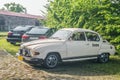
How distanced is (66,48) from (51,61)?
869 millimetres

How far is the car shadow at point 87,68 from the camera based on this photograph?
1051cm

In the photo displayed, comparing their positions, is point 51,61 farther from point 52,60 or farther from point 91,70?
point 91,70

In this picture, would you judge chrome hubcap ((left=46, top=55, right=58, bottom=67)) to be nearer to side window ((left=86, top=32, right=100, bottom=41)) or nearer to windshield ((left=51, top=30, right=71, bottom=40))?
windshield ((left=51, top=30, right=71, bottom=40))

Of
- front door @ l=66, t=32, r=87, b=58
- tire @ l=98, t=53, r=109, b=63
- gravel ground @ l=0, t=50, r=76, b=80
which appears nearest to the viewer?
gravel ground @ l=0, t=50, r=76, b=80

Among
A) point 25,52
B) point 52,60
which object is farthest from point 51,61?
point 25,52

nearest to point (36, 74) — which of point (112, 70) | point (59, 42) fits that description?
point (59, 42)

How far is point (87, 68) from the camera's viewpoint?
11.5 metres

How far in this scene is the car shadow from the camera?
10.5 m

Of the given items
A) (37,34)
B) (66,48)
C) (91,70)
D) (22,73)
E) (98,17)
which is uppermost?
(98,17)

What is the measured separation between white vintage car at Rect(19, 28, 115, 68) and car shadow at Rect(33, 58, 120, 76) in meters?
0.37

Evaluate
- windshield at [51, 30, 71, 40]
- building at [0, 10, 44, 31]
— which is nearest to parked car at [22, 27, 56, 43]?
windshield at [51, 30, 71, 40]

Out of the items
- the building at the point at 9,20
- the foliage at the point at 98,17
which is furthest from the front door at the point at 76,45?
the building at the point at 9,20

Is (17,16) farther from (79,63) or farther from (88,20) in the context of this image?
(79,63)

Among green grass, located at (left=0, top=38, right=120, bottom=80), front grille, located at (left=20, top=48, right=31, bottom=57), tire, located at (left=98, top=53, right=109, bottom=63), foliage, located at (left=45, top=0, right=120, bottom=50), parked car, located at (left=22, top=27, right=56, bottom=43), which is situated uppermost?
foliage, located at (left=45, top=0, right=120, bottom=50)
